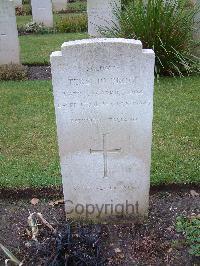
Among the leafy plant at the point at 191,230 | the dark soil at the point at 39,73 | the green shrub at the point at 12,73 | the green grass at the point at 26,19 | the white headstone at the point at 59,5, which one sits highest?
the white headstone at the point at 59,5

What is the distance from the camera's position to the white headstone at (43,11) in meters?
13.5

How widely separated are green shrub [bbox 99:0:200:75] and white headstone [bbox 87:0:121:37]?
2115 mm

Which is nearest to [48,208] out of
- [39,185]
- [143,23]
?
[39,185]

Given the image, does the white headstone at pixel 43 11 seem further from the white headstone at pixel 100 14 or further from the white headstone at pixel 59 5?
the white headstone at pixel 100 14

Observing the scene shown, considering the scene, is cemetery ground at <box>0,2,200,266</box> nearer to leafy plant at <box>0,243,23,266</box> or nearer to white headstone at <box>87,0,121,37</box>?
leafy plant at <box>0,243,23,266</box>

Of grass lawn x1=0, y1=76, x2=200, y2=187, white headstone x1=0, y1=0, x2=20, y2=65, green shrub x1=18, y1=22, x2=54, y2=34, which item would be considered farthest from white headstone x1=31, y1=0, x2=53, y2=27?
grass lawn x1=0, y1=76, x2=200, y2=187

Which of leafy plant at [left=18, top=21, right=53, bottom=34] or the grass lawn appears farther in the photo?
leafy plant at [left=18, top=21, right=53, bottom=34]

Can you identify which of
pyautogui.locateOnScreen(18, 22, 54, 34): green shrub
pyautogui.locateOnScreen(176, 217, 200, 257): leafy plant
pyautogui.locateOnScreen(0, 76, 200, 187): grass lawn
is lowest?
pyautogui.locateOnScreen(176, 217, 200, 257): leafy plant

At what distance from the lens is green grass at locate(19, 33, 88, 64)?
9.48 metres

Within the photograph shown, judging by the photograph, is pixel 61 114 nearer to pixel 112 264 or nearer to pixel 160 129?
pixel 112 264

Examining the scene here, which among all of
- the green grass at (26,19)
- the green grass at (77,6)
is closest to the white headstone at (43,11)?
the green grass at (26,19)

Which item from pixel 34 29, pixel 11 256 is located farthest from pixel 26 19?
pixel 11 256

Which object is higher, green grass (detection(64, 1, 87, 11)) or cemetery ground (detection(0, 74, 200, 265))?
green grass (detection(64, 1, 87, 11))

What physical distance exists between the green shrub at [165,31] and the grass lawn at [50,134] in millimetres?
330
